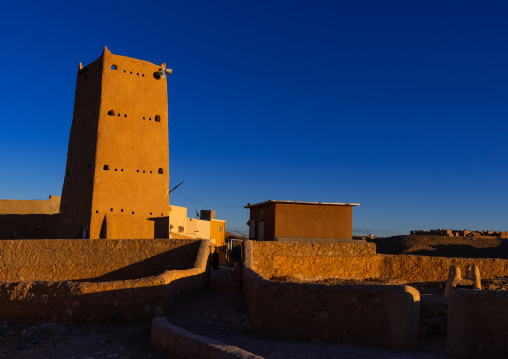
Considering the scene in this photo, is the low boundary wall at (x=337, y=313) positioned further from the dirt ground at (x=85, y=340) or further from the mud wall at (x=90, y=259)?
the mud wall at (x=90, y=259)

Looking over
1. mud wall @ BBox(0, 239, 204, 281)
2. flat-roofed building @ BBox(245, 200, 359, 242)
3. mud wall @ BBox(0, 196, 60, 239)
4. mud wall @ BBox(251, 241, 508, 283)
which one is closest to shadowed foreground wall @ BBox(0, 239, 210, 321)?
mud wall @ BBox(0, 239, 204, 281)

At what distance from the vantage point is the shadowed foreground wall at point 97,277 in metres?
8.62

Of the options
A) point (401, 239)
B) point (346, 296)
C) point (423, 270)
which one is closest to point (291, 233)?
point (423, 270)

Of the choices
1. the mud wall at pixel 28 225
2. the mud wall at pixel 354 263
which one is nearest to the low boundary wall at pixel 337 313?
the mud wall at pixel 354 263

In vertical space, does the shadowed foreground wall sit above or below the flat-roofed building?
below

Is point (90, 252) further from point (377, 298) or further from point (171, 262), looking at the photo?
point (377, 298)

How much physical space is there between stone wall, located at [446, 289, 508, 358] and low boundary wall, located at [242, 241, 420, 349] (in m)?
0.55

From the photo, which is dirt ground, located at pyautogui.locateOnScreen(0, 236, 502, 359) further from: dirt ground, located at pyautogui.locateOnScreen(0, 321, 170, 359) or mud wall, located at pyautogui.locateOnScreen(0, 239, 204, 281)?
mud wall, located at pyautogui.locateOnScreen(0, 239, 204, 281)

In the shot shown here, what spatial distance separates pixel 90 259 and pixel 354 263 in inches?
322

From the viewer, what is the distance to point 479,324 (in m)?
6.28

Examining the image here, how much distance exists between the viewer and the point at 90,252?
13281 mm

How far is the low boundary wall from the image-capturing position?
6.58m

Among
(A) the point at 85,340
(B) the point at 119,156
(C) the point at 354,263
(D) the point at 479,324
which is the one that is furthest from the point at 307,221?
(D) the point at 479,324

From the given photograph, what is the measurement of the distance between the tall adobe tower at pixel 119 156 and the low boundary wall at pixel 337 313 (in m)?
13.2
